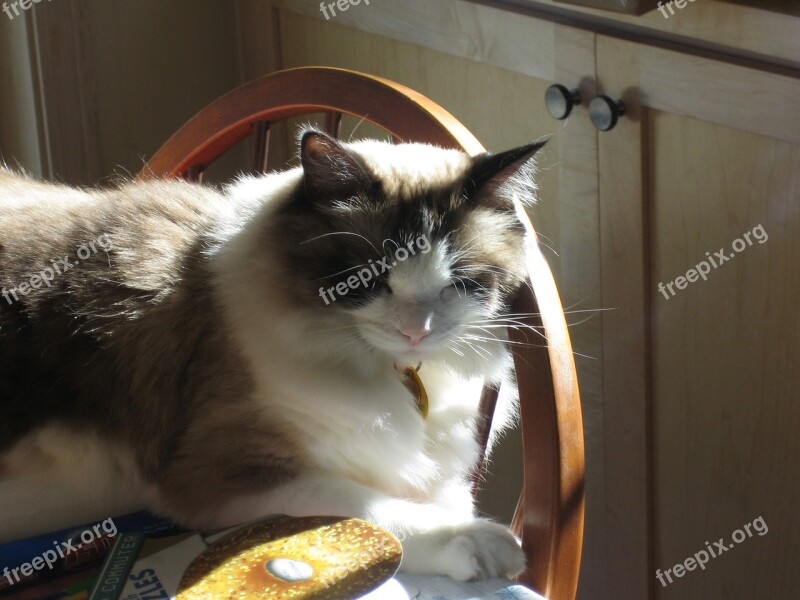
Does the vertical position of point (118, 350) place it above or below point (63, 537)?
above

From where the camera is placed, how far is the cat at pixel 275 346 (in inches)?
42.9

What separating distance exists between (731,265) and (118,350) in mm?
826

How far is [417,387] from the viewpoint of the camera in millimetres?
1207

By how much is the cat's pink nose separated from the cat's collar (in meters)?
0.13

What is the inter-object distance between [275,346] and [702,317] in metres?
0.67

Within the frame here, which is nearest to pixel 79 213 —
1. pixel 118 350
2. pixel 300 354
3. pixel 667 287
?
pixel 118 350

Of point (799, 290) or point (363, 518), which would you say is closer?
point (363, 518)

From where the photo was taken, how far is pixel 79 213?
4.17ft

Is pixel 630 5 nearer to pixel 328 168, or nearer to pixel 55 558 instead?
pixel 328 168

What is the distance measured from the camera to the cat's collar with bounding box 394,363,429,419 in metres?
1.20

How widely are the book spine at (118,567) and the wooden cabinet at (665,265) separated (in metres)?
0.74

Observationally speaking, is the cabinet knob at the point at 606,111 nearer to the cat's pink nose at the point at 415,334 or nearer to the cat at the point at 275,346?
the cat at the point at 275,346

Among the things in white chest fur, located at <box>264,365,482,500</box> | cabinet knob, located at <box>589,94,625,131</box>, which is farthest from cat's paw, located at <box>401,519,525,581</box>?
cabinet knob, located at <box>589,94,625,131</box>

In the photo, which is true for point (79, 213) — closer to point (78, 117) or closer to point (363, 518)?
point (363, 518)
